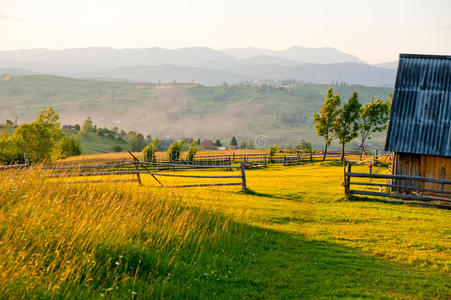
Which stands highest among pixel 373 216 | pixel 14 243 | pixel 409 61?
pixel 409 61

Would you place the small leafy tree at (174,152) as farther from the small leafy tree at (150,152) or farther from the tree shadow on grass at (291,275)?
the tree shadow on grass at (291,275)

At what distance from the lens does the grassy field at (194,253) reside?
21.9 ft

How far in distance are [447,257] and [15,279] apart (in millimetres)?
10506

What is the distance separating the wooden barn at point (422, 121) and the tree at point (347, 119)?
2987 cm

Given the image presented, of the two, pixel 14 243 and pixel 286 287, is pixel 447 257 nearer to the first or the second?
pixel 286 287

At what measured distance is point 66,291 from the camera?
A: 20.1ft

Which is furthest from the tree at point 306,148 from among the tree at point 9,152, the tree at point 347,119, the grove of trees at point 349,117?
the tree at point 9,152

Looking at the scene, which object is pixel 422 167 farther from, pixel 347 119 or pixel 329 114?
pixel 329 114

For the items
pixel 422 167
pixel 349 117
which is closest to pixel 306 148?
pixel 349 117

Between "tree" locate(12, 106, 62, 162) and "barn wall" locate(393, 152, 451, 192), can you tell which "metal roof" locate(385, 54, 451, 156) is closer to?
"barn wall" locate(393, 152, 451, 192)

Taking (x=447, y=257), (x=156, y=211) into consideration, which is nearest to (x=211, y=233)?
(x=156, y=211)

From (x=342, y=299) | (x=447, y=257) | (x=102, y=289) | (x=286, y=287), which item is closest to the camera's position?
(x=102, y=289)

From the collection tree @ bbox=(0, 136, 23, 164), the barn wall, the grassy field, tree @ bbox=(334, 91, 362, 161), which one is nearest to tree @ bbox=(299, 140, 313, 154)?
tree @ bbox=(334, 91, 362, 161)

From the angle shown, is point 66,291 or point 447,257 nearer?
point 66,291
